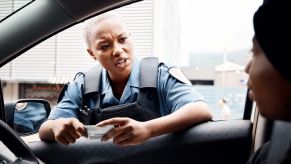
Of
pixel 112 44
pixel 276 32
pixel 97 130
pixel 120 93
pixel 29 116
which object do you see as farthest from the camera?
pixel 29 116

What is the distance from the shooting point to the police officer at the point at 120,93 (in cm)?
144

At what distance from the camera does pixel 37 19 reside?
1.38 meters

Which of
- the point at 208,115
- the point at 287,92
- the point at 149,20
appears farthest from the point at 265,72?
the point at 149,20

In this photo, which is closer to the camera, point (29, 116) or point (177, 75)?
point (177, 75)

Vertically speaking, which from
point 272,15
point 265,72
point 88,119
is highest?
point 272,15

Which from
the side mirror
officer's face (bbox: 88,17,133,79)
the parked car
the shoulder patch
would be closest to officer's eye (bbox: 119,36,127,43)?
officer's face (bbox: 88,17,133,79)

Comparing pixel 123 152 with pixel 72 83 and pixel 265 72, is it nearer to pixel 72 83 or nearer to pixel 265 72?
pixel 72 83

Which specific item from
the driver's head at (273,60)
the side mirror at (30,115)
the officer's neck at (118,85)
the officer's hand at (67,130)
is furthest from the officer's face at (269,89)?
the side mirror at (30,115)

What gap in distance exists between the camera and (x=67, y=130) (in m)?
1.41

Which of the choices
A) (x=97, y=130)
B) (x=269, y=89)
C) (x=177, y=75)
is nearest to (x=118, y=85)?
(x=177, y=75)

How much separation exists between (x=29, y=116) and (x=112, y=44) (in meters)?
0.60

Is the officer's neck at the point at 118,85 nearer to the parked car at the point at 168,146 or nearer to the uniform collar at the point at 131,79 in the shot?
the uniform collar at the point at 131,79

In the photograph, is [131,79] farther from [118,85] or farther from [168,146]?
[168,146]

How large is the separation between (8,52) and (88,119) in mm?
439
